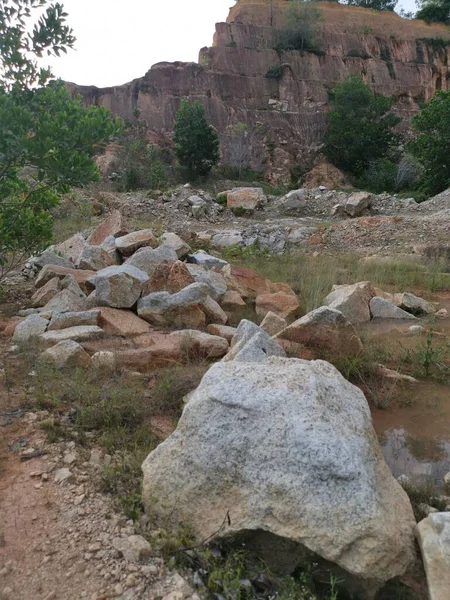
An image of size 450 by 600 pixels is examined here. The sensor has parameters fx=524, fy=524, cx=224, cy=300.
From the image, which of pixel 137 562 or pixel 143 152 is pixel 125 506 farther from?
pixel 143 152

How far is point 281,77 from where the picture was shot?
114ft

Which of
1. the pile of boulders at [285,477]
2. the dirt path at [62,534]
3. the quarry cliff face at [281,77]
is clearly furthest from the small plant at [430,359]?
the quarry cliff face at [281,77]

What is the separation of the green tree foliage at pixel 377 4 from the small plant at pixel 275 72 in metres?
14.0

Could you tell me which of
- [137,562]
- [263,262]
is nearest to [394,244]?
[263,262]

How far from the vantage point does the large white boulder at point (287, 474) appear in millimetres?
1855

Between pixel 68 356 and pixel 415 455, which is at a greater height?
pixel 68 356

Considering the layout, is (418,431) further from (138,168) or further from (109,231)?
(138,168)

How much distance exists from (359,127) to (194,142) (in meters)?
8.51

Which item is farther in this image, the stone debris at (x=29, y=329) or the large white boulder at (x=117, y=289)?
the large white boulder at (x=117, y=289)

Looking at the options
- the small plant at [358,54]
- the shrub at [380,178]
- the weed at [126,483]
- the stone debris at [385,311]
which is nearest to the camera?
the weed at [126,483]

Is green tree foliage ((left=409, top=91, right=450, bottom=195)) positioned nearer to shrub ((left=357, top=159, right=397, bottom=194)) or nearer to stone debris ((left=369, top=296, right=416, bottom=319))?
shrub ((left=357, top=159, right=397, bottom=194))

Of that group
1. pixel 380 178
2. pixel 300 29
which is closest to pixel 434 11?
pixel 300 29

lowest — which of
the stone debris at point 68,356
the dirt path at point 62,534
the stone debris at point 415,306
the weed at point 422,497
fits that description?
the stone debris at point 415,306

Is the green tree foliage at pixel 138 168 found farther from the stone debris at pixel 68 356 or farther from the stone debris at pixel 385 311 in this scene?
the stone debris at pixel 68 356
